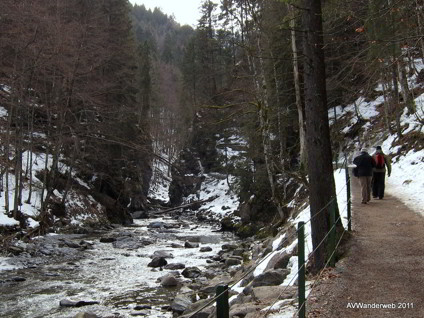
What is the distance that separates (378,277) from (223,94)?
13.6 meters

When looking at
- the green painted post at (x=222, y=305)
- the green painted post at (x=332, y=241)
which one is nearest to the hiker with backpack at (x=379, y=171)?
the green painted post at (x=332, y=241)

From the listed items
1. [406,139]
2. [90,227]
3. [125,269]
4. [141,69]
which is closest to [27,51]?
[125,269]

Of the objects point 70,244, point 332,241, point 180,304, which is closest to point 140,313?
point 180,304

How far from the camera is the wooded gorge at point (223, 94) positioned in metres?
7.59

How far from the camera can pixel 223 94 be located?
19.2 meters

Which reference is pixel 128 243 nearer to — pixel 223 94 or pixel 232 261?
pixel 232 261

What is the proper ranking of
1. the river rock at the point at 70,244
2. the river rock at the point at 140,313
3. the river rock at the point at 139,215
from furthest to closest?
the river rock at the point at 139,215 → the river rock at the point at 70,244 → the river rock at the point at 140,313

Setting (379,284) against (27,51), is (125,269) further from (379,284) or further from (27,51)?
(379,284)

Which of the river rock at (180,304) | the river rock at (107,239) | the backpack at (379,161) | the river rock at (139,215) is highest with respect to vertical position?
the backpack at (379,161)

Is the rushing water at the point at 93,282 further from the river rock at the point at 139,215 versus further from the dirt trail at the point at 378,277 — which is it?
the river rock at the point at 139,215

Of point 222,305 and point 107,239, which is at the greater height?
point 222,305

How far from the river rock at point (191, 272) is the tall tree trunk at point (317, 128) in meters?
8.97

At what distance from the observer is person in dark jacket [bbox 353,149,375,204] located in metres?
13.4

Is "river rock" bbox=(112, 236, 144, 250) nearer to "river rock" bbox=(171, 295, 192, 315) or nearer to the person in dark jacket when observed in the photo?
"river rock" bbox=(171, 295, 192, 315)
